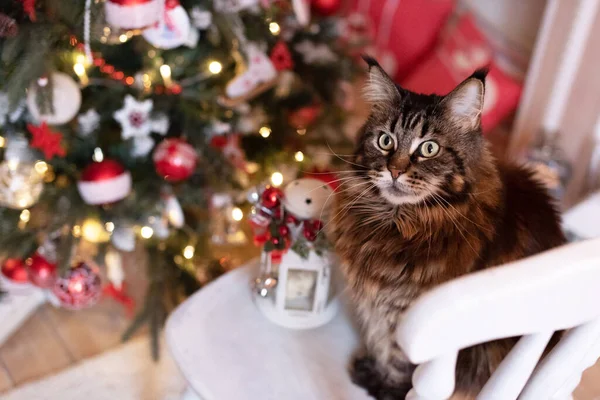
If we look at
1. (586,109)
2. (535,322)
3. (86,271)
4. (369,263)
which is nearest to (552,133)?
(586,109)

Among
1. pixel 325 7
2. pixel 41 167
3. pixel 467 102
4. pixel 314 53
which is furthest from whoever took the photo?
pixel 325 7

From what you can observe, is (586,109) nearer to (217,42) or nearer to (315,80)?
(315,80)

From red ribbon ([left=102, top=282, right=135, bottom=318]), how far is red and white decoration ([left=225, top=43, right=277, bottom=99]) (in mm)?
609

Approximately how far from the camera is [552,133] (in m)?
1.49

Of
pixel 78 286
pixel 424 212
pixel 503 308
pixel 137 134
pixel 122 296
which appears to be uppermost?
pixel 503 308

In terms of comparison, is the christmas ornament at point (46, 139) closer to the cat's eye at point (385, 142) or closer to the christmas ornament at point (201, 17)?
the christmas ornament at point (201, 17)

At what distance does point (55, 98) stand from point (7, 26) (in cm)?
16

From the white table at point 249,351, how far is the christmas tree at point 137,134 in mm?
298

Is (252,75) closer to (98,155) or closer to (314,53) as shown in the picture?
(314,53)

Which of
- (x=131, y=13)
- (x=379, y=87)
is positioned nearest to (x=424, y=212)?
(x=379, y=87)

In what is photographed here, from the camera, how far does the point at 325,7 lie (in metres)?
1.81

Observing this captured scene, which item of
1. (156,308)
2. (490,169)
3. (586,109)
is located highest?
(490,169)

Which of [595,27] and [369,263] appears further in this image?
[595,27]

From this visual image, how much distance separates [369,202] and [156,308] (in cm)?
82
